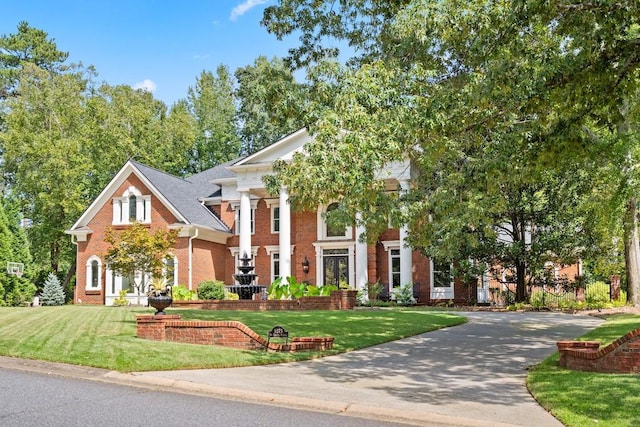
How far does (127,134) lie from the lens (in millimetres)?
46688

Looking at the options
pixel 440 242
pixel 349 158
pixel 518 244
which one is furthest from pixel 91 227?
pixel 349 158

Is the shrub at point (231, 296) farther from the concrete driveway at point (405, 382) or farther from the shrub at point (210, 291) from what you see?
the concrete driveway at point (405, 382)

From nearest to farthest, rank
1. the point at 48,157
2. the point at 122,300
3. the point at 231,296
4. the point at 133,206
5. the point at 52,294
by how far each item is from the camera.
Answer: the point at 231,296 < the point at 122,300 < the point at 133,206 < the point at 52,294 < the point at 48,157

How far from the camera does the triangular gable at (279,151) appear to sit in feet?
113

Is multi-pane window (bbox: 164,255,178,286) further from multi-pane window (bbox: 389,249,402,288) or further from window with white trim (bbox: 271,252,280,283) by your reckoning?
multi-pane window (bbox: 389,249,402,288)

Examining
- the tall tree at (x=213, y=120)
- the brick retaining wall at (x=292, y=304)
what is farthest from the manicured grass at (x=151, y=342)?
the tall tree at (x=213, y=120)

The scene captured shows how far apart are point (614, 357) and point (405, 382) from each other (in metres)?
3.28

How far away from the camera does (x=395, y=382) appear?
32.2ft

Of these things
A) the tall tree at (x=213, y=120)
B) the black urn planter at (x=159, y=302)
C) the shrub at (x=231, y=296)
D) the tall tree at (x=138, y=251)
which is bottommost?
the shrub at (x=231, y=296)

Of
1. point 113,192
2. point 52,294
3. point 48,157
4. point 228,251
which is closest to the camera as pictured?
point 113,192

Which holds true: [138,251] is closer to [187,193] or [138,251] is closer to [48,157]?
[187,193]

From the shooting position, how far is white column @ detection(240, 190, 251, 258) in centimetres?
3581

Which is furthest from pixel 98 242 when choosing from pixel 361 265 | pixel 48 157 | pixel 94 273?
pixel 361 265

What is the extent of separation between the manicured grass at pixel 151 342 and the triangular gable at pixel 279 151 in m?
15.9
